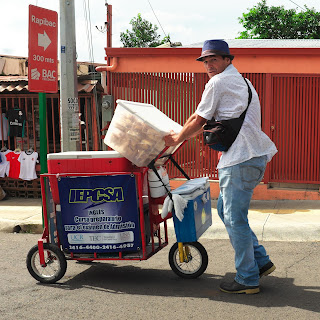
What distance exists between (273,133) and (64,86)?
382cm

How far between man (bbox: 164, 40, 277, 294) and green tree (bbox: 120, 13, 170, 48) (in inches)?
1148

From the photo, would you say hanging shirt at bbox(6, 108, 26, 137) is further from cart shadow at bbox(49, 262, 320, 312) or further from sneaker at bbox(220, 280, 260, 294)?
sneaker at bbox(220, 280, 260, 294)

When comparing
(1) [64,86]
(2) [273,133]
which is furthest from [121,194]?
(2) [273,133]

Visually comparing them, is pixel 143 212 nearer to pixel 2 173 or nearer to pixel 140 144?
pixel 140 144

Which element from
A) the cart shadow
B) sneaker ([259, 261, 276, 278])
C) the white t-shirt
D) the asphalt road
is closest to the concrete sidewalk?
the asphalt road

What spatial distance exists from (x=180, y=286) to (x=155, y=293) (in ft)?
0.93

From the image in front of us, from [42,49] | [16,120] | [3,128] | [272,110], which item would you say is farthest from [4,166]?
[272,110]

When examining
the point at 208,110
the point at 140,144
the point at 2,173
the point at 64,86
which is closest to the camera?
the point at 208,110

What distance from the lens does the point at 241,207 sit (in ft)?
15.4

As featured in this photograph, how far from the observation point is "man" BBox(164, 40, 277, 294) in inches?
183

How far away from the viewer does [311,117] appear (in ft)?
31.8

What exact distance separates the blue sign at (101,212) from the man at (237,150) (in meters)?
0.79

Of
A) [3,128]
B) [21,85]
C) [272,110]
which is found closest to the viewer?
[272,110]

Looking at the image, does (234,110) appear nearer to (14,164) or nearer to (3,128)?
(14,164)
